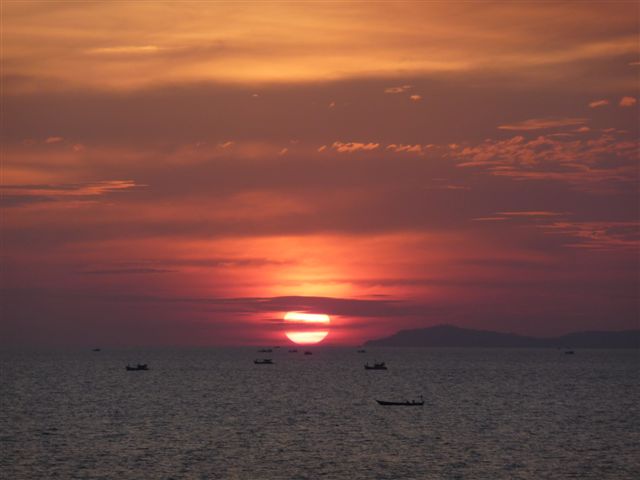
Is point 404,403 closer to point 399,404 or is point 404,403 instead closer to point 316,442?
point 399,404

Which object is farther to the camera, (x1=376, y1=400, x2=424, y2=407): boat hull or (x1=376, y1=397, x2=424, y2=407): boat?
(x1=376, y1=400, x2=424, y2=407): boat hull

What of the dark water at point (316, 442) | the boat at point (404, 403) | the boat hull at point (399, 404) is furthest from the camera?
the boat hull at point (399, 404)

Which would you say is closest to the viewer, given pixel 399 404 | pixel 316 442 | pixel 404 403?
pixel 316 442

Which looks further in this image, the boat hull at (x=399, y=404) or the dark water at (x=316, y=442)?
the boat hull at (x=399, y=404)

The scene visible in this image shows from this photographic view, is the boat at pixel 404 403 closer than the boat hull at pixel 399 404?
Yes

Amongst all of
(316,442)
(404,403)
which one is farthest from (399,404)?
(316,442)

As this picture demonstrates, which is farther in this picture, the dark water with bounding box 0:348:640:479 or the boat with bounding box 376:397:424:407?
the boat with bounding box 376:397:424:407

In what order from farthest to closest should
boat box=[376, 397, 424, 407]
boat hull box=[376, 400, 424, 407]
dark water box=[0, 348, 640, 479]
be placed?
boat hull box=[376, 400, 424, 407] < boat box=[376, 397, 424, 407] < dark water box=[0, 348, 640, 479]

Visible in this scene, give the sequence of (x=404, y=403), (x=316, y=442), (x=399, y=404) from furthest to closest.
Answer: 1. (x=399, y=404)
2. (x=404, y=403)
3. (x=316, y=442)

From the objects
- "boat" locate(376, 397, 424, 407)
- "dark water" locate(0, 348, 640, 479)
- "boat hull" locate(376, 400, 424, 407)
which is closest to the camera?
"dark water" locate(0, 348, 640, 479)

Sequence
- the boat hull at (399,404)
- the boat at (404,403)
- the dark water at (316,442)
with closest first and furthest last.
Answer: the dark water at (316,442) < the boat at (404,403) < the boat hull at (399,404)

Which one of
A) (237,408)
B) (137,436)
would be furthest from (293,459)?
(237,408)

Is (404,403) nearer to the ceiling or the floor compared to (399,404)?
nearer to the ceiling

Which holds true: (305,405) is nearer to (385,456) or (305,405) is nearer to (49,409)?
(49,409)
